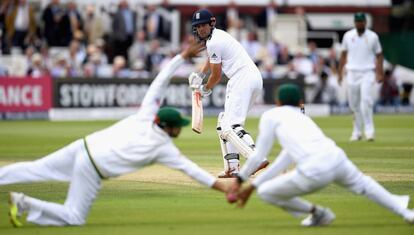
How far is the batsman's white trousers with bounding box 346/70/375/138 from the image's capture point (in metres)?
19.1

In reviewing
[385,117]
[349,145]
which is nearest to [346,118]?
[385,117]

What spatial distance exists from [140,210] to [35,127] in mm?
14238

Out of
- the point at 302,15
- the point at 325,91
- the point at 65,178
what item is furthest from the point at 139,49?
the point at 65,178

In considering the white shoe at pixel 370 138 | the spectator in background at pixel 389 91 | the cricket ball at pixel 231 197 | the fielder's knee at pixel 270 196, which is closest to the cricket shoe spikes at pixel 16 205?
the cricket ball at pixel 231 197

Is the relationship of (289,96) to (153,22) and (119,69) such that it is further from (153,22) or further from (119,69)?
(153,22)

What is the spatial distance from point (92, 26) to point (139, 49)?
1.43m

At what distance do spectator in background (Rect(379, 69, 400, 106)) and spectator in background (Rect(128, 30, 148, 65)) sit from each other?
685cm

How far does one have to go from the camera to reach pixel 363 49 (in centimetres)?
1936

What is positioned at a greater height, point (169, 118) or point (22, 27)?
point (169, 118)

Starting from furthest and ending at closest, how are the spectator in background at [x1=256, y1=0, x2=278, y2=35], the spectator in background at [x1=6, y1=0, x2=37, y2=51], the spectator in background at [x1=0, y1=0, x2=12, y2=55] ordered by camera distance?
the spectator in background at [x1=256, y1=0, x2=278, y2=35] → the spectator in background at [x1=6, y1=0, x2=37, y2=51] → the spectator in background at [x1=0, y1=0, x2=12, y2=55]

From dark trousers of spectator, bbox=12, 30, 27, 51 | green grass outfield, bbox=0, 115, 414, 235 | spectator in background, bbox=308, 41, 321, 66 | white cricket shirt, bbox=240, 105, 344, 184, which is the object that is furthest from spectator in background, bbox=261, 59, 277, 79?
white cricket shirt, bbox=240, 105, 344, 184

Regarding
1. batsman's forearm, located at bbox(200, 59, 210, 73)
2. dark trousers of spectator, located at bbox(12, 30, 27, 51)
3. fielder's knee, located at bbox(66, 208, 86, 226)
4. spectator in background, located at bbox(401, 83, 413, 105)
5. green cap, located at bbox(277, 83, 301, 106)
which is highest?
green cap, located at bbox(277, 83, 301, 106)

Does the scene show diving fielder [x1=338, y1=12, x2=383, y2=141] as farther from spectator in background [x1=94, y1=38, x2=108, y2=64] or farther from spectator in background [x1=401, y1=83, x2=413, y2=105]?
spectator in background [x1=401, y1=83, x2=413, y2=105]

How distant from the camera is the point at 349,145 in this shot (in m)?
18.7
